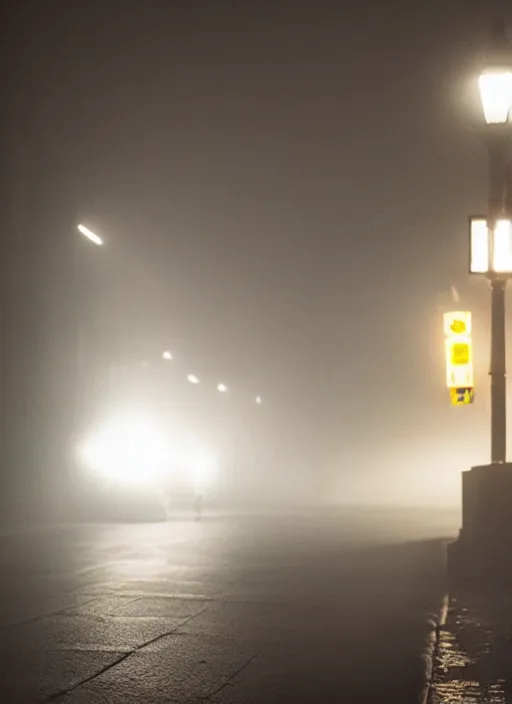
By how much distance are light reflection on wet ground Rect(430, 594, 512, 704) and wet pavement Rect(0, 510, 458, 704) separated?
22 cm

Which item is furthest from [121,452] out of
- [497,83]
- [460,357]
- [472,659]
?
[472,659]

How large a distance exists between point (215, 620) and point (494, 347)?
637 centimetres

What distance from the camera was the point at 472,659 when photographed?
25.6 feet

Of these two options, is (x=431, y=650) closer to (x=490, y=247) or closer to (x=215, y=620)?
(x=215, y=620)

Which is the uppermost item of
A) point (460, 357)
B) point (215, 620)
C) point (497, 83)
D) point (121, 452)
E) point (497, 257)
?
point (497, 83)

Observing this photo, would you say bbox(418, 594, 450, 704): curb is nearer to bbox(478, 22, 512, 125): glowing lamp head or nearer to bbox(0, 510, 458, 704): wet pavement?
bbox(0, 510, 458, 704): wet pavement

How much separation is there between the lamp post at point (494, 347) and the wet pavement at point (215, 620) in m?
0.73

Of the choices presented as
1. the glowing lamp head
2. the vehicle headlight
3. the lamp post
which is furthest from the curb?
the vehicle headlight

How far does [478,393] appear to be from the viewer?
52531mm

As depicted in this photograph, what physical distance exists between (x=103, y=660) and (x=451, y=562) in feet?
23.7

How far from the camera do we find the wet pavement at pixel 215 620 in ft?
22.1

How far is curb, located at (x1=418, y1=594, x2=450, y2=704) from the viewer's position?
656 centimetres

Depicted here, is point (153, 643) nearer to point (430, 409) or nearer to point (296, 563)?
point (296, 563)

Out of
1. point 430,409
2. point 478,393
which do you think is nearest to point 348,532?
point 478,393
